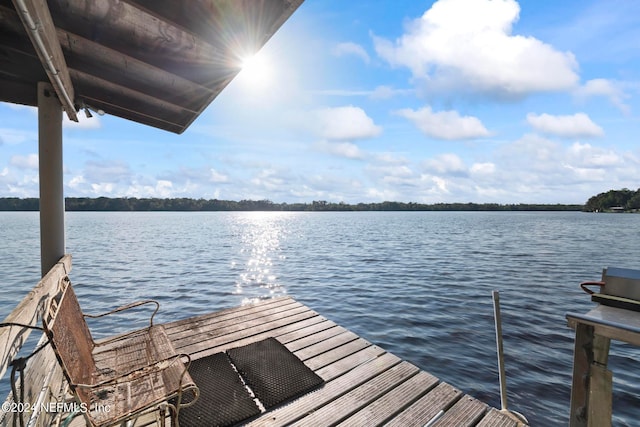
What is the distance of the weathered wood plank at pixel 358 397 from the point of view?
262 centimetres

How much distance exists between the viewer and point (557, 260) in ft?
48.5

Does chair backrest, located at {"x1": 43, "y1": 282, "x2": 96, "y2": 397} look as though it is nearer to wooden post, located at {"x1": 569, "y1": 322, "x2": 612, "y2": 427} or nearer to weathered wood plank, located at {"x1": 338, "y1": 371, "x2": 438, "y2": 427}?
weathered wood plank, located at {"x1": 338, "y1": 371, "x2": 438, "y2": 427}

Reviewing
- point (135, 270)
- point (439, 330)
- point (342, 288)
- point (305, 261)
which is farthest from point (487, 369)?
point (135, 270)

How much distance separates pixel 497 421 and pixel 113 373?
3.22 metres

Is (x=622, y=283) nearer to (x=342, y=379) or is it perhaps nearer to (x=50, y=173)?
(x=342, y=379)

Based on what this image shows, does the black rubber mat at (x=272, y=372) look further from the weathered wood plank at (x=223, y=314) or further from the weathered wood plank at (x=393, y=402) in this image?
the weathered wood plank at (x=223, y=314)

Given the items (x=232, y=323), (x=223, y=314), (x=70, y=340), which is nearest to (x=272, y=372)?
(x=232, y=323)

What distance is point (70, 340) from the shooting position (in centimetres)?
229

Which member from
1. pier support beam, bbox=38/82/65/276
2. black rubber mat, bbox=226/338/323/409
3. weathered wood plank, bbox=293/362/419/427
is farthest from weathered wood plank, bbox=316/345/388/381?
pier support beam, bbox=38/82/65/276

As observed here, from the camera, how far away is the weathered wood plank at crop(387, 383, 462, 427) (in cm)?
260

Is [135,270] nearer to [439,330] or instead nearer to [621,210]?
[439,330]

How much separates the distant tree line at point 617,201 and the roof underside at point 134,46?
114 metres

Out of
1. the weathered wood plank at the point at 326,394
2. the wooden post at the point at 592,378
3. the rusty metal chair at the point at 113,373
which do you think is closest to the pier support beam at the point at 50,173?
the rusty metal chair at the point at 113,373

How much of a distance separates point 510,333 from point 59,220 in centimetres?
790
